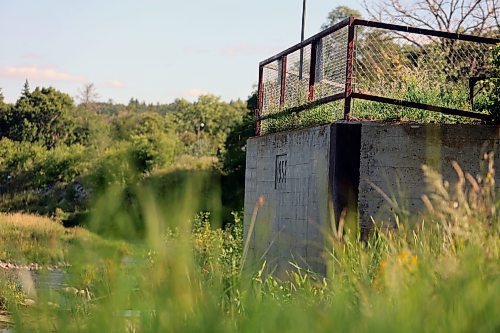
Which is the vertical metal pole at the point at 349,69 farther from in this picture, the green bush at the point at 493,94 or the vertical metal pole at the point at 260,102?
the vertical metal pole at the point at 260,102

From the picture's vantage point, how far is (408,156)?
344 inches

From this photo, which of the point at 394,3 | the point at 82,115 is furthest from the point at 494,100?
the point at 82,115

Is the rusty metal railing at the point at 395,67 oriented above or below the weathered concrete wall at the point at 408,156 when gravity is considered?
above

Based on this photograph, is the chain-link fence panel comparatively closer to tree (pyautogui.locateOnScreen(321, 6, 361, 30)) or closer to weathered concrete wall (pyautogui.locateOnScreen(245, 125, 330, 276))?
weathered concrete wall (pyautogui.locateOnScreen(245, 125, 330, 276))

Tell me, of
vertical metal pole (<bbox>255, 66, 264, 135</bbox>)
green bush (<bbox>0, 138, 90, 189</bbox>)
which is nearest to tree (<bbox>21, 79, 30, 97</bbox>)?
green bush (<bbox>0, 138, 90, 189</bbox>)

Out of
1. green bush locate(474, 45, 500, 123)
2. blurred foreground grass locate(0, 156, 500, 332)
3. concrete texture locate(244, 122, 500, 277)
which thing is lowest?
blurred foreground grass locate(0, 156, 500, 332)

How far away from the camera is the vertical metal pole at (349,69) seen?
353 inches

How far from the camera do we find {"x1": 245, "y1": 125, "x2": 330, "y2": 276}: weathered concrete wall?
9.05 metres

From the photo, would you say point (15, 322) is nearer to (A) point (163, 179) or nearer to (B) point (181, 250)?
(B) point (181, 250)

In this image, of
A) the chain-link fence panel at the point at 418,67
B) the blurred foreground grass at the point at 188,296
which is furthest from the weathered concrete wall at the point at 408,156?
the blurred foreground grass at the point at 188,296

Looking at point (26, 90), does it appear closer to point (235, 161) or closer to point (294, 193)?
point (235, 161)

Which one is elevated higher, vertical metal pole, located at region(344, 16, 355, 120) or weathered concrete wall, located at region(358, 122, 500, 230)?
vertical metal pole, located at region(344, 16, 355, 120)

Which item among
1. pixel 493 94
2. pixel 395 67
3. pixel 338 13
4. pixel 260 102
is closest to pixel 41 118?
pixel 338 13

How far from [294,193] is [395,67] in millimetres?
1713
